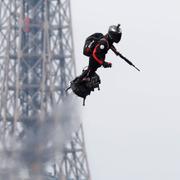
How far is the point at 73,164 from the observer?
11200cm

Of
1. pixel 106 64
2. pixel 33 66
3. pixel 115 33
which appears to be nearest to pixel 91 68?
pixel 106 64

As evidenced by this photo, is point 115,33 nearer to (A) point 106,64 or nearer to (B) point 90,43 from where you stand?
(B) point 90,43

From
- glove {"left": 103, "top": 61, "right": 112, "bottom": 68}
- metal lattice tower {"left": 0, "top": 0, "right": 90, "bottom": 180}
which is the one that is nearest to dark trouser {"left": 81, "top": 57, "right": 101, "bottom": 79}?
glove {"left": 103, "top": 61, "right": 112, "bottom": 68}

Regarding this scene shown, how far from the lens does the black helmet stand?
18406 millimetres

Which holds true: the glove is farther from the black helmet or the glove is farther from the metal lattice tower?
the metal lattice tower

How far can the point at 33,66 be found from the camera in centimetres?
11112

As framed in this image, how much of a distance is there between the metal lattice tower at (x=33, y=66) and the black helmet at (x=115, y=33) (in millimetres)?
89665

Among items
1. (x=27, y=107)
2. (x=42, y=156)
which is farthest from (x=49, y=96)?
(x=42, y=156)

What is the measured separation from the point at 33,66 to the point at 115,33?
306 ft

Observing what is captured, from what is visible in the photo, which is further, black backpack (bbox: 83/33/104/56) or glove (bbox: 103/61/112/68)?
black backpack (bbox: 83/33/104/56)

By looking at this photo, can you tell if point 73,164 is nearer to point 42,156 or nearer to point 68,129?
point 42,156

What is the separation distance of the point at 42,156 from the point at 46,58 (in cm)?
4438

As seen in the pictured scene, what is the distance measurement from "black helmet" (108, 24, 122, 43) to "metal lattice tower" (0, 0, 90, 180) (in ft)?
294

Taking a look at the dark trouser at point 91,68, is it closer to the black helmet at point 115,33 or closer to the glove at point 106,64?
the glove at point 106,64
